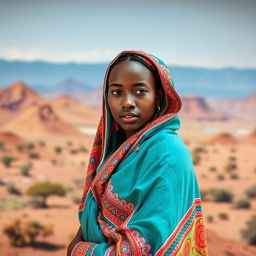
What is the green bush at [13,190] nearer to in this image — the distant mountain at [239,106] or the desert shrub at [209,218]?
the desert shrub at [209,218]

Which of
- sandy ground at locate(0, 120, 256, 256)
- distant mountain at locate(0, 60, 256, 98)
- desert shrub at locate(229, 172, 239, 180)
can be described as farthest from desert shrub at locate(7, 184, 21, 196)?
distant mountain at locate(0, 60, 256, 98)

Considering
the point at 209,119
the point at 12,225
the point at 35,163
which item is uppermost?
the point at 12,225

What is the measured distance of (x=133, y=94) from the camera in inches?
74.8

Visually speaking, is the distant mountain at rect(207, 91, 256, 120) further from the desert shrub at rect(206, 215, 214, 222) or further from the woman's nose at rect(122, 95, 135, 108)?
the woman's nose at rect(122, 95, 135, 108)

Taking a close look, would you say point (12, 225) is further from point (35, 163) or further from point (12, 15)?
point (12, 15)

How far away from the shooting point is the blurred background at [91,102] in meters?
12.7

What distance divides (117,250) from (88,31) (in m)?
87.0

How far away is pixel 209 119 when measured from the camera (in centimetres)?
6806

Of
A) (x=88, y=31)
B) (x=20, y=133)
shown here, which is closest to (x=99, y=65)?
(x=88, y=31)

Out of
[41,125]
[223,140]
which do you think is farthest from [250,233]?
[41,125]

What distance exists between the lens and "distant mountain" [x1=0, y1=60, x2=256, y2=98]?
102 metres

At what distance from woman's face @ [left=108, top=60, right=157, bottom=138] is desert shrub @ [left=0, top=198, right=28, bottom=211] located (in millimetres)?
12169

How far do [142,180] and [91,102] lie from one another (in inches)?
3422

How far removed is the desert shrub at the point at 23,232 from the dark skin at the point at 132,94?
9.06 meters
